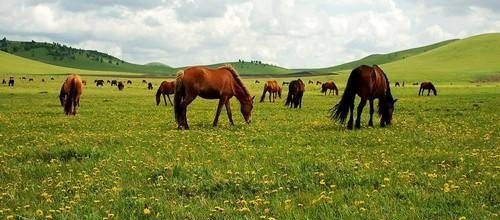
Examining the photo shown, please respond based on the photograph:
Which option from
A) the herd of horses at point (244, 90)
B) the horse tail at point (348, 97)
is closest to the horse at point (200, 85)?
the herd of horses at point (244, 90)

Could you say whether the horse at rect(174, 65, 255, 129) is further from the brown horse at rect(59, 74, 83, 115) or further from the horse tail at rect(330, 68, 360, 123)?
the brown horse at rect(59, 74, 83, 115)

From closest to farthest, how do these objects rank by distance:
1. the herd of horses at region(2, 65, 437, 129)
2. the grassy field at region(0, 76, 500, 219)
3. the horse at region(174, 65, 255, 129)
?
the grassy field at region(0, 76, 500, 219)
the herd of horses at region(2, 65, 437, 129)
the horse at region(174, 65, 255, 129)

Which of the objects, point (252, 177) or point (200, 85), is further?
point (200, 85)

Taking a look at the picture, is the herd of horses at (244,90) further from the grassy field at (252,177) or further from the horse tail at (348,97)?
the grassy field at (252,177)

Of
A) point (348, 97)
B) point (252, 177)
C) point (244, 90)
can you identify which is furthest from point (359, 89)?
point (252, 177)

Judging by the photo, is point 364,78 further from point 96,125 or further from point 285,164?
point 96,125

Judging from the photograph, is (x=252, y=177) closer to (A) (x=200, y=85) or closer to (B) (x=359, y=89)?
(B) (x=359, y=89)

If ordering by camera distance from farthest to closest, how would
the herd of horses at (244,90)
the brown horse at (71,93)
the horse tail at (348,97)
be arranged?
the brown horse at (71,93) → the herd of horses at (244,90) → the horse tail at (348,97)

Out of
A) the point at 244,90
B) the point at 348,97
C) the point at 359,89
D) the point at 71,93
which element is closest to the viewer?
the point at 348,97

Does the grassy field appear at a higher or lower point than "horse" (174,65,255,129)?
lower

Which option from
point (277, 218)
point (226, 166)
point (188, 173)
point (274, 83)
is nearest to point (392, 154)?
point (226, 166)

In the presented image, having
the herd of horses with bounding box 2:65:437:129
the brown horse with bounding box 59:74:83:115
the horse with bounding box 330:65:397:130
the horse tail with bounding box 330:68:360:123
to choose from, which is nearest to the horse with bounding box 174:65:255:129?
the herd of horses with bounding box 2:65:437:129

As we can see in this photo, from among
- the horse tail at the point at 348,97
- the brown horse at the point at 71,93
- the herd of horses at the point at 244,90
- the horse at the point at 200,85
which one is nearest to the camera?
the horse tail at the point at 348,97

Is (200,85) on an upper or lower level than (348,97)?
upper
